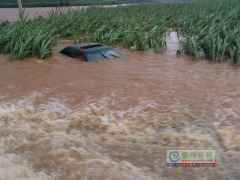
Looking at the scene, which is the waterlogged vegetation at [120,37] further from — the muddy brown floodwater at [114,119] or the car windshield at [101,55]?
the car windshield at [101,55]

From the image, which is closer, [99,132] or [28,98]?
[99,132]

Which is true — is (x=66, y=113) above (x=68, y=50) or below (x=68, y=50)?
below

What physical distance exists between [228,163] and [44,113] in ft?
5.35

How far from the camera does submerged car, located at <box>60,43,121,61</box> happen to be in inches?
160

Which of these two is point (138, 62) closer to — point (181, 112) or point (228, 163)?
point (181, 112)

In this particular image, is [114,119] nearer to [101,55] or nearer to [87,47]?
[101,55]

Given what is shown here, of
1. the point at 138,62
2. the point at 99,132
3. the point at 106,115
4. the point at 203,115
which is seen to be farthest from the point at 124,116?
the point at 138,62

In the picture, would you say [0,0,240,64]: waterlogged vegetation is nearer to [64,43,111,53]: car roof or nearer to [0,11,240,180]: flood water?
[0,11,240,180]: flood water

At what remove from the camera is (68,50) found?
4371 mm

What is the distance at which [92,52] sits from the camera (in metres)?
4.11

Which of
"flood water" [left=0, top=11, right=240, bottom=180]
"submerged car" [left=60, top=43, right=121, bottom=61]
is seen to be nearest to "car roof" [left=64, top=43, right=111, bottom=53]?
"submerged car" [left=60, top=43, right=121, bottom=61]

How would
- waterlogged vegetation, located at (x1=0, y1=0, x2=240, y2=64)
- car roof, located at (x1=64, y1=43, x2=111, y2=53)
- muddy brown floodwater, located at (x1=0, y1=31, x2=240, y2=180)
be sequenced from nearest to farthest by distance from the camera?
1. muddy brown floodwater, located at (x1=0, y1=31, x2=240, y2=180)
2. waterlogged vegetation, located at (x1=0, y1=0, x2=240, y2=64)
3. car roof, located at (x1=64, y1=43, x2=111, y2=53)

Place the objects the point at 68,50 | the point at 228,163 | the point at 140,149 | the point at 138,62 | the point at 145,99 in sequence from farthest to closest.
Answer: the point at 68,50 < the point at 138,62 < the point at 145,99 < the point at 140,149 < the point at 228,163

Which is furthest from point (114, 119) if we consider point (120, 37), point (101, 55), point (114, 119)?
point (120, 37)
